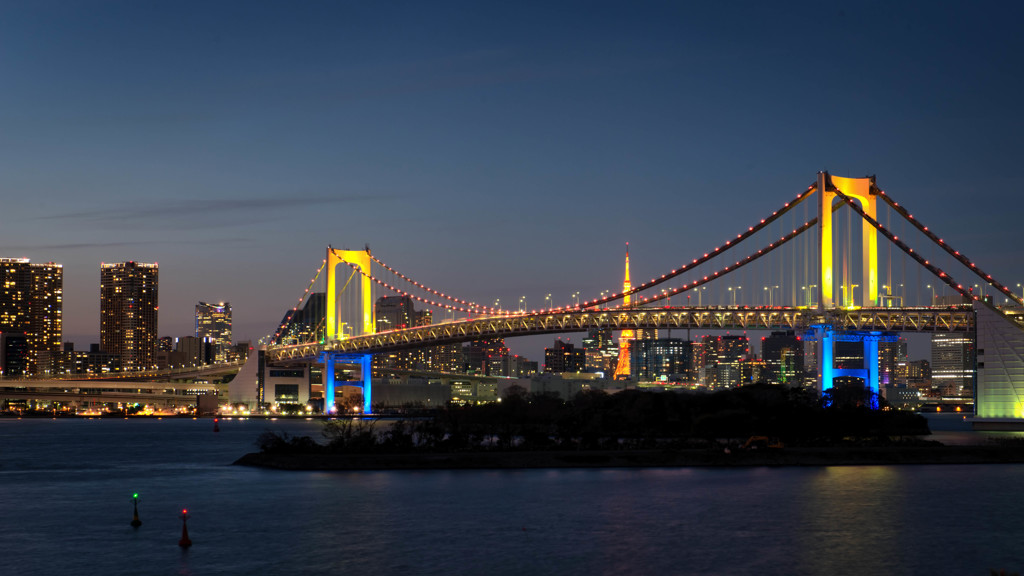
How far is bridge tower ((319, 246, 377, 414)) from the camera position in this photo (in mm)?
102688

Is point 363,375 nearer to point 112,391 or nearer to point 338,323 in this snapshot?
point 338,323

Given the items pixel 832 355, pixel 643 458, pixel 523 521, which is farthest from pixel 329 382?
pixel 523 521

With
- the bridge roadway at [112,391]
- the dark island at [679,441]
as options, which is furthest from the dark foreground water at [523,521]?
the bridge roadway at [112,391]

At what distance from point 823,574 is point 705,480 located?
1794 centimetres

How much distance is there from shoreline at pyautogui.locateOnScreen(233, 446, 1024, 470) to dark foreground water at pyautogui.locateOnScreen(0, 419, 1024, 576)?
4.59ft

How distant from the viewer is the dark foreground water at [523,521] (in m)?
23.5

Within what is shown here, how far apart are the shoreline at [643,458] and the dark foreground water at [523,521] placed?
1.40m

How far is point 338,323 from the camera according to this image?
103938 mm

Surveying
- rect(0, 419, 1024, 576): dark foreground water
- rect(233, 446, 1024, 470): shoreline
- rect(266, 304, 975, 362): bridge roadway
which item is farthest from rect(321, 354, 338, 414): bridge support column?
rect(0, 419, 1024, 576): dark foreground water

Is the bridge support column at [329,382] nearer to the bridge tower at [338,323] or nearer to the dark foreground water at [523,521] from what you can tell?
the bridge tower at [338,323]

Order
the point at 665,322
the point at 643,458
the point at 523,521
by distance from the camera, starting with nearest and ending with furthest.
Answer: the point at 523,521, the point at 643,458, the point at 665,322

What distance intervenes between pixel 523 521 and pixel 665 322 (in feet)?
169

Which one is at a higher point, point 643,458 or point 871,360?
point 871,360

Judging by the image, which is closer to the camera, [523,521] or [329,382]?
[523,521]
